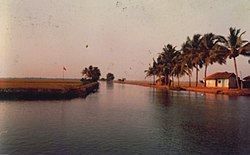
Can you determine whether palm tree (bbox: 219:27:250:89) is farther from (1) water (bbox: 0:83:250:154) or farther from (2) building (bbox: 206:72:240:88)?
(1) water (bbox: 0:83:250:154)

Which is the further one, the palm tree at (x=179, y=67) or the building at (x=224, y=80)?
the palm tree at (x=179, y=67)

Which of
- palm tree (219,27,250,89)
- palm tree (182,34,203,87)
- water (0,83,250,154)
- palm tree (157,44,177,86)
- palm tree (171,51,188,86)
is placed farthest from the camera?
palm tree (157,44,177,86)

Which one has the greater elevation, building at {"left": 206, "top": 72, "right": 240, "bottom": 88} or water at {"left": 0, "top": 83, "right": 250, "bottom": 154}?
building at {"left": 206, "top": 72, "right": 240, "bottom": 88}

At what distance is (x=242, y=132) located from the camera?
14.1 m

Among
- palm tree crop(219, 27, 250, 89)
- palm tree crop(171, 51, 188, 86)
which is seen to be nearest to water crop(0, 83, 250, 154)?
palm tree crop(219, 27, 250, 89)

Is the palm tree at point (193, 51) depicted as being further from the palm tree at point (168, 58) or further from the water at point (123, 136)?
the water at point (123, 136)

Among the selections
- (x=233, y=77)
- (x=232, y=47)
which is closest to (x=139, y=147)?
(x=232, y=47)

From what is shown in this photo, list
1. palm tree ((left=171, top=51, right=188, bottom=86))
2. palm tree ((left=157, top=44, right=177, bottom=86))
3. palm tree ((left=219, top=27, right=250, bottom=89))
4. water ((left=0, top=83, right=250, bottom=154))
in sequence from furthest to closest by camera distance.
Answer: palm tree ((left=157, top=44, right=177, bottom=86)) < palm tree ((left=171, top=51, right=188, bottom=86)) < palm tree ((left=219, top=27, right=250, bottom=89)) < water ((left=0, top=83, right=250, bottom=154))

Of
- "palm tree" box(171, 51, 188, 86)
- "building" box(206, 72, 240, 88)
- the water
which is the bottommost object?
the water

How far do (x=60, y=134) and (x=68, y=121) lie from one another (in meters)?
4.02

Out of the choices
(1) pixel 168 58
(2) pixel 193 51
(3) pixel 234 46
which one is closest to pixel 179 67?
(1) pixel 168 58

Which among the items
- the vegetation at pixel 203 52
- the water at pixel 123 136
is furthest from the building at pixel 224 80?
the water at pixel 123 136

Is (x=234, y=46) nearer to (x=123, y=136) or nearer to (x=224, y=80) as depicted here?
(x=224, y=80)

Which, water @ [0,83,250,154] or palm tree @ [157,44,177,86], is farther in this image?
palm tree @ [157,44,177,86]
